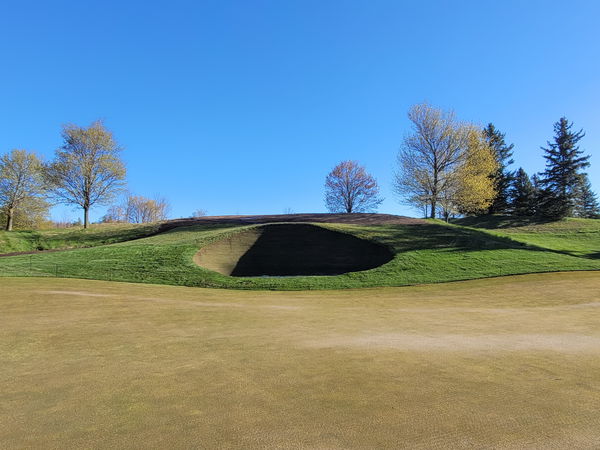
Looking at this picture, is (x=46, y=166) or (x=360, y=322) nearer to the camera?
(x=360, y=322)

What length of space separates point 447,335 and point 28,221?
4113 cm

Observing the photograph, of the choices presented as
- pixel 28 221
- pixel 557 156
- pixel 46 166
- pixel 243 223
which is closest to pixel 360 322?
pixel 243 223

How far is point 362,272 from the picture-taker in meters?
15.4

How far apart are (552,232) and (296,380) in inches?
1460

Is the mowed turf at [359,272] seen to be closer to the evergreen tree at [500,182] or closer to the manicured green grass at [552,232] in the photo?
the manicured green grass at [552,232]

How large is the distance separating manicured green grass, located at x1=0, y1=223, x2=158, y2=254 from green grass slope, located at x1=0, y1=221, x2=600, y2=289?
734cm

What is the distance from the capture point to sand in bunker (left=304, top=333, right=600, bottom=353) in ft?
15.3

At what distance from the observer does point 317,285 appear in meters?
13.7

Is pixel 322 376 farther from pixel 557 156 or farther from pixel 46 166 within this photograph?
pixel 557 156

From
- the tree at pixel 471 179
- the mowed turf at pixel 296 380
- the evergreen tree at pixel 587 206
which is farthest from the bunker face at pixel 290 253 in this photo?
the evergreen tree at pixel 587 206

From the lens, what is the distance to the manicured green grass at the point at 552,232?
23.3 meters

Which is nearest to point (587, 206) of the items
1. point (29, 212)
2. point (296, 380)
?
point (296, 380)

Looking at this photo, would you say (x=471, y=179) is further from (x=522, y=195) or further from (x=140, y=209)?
(x=140, y=209)

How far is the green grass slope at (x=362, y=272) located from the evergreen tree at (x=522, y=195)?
77.7 feet
